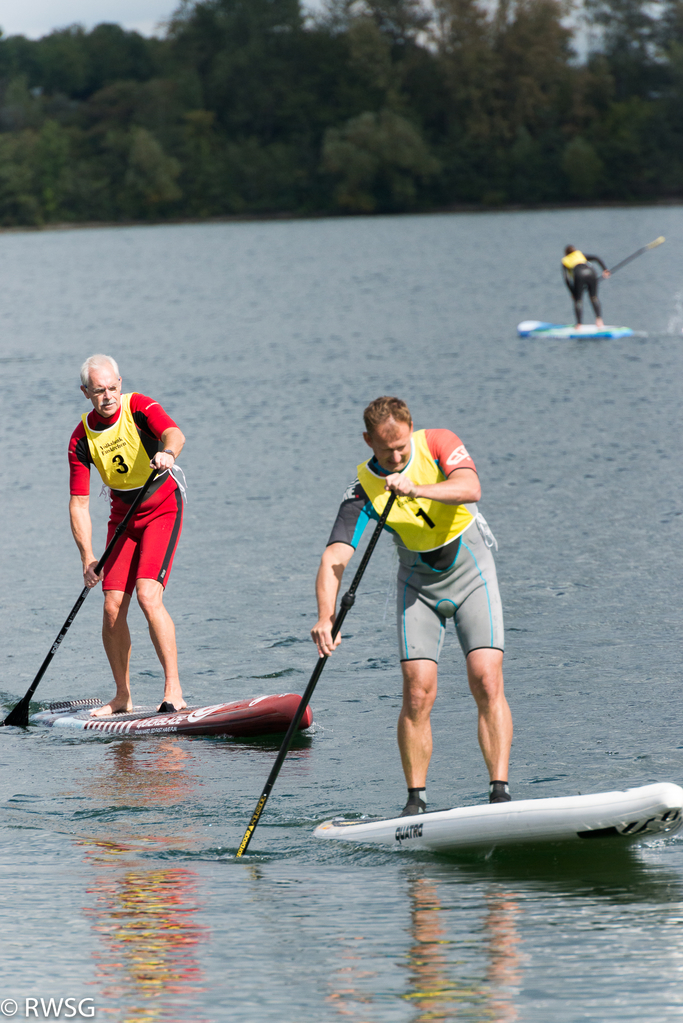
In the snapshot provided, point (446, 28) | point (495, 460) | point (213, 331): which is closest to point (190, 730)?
point (495, 460)

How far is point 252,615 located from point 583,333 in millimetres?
21340

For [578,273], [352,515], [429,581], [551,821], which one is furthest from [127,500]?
[578,273]

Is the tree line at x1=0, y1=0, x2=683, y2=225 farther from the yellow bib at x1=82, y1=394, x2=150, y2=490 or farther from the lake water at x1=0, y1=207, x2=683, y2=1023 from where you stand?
the yellow bib at x1=82, y1=394, x2=150, y2=490

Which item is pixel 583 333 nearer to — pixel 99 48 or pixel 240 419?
pixel 240 419

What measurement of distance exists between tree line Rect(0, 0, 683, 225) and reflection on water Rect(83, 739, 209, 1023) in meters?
105

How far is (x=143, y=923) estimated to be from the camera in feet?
18.6

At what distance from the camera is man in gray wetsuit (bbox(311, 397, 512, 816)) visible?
6.03 metres

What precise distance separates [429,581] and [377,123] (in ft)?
375

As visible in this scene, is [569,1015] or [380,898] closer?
[569,1015]

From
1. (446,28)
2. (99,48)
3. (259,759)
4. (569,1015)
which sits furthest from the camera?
(99,48)

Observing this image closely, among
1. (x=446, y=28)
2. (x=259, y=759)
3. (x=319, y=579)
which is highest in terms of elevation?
(x=446, y=28)

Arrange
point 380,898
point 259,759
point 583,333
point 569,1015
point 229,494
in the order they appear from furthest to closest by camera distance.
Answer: point 583,333
point 229,494
point 259,759
point 380,898
point 569,1015

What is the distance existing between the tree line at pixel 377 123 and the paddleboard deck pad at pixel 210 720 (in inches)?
4086

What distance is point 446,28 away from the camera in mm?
121375
